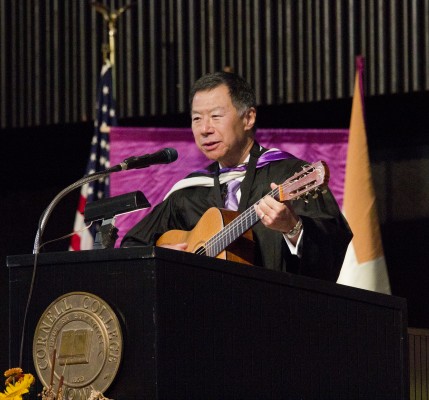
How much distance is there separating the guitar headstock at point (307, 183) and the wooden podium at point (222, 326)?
435 millimetres

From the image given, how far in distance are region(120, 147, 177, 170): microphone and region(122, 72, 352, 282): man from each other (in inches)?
21.7

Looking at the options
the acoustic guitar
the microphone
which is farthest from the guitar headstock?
the microphone

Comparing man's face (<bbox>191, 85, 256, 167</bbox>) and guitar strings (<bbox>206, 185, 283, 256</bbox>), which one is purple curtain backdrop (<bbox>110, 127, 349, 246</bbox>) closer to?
man's face (<bbox>191, 85, 256, 167</bbox>)

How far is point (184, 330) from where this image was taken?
9.98 feet

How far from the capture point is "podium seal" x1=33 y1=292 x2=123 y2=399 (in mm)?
3023

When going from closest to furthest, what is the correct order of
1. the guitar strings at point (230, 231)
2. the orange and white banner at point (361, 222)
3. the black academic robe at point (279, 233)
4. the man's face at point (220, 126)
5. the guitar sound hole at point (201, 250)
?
the guitar strings at point (230, 231) → the black academic robe at point (279, 233) → the guitar sound hole at point (201, 250) → the man's face at point (220, 126) → the orange and white banner at point (361, 222)

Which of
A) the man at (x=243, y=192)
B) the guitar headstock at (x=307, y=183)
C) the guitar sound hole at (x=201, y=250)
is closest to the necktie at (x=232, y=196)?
the man at (x=243, y=192)

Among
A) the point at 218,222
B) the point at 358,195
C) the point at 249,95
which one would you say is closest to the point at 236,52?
the point at 358,195

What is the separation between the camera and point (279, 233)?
178 inches

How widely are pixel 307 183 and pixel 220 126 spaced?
1111mm

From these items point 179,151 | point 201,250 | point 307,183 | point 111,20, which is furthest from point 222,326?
point 111,20

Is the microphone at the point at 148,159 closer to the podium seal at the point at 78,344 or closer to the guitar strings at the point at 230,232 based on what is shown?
the guitar strings at the point at 230,232

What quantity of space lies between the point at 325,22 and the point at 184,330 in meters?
4.36

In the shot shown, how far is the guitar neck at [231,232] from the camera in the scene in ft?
13.7
